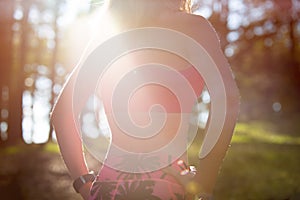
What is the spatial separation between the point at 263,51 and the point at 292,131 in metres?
4.79

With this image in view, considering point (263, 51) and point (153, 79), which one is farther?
point (263, 51)

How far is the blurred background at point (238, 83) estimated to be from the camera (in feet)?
36.4

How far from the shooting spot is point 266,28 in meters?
25.3

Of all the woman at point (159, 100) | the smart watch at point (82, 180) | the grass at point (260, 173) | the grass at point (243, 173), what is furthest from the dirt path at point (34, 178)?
the woman at point (159, 100)

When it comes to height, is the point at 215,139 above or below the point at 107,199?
above

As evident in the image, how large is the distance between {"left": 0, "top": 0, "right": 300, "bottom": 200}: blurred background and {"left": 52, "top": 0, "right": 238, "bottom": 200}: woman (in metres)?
0.26

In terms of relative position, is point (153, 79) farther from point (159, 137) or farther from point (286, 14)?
point (286, 14)

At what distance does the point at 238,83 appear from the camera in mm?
29375

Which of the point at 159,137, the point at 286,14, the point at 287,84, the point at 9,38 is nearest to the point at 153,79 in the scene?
the point at 159,137

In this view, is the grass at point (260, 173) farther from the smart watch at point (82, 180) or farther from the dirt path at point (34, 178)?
the smart watch at point (82, 180)

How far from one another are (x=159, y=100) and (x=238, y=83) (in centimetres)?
2793

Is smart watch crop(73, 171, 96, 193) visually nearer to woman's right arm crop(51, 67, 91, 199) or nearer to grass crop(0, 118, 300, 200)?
woman's right arm crop(51, 67, 91, 199)

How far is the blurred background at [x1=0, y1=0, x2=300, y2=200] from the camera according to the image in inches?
437

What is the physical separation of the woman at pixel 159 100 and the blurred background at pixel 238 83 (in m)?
0.26
